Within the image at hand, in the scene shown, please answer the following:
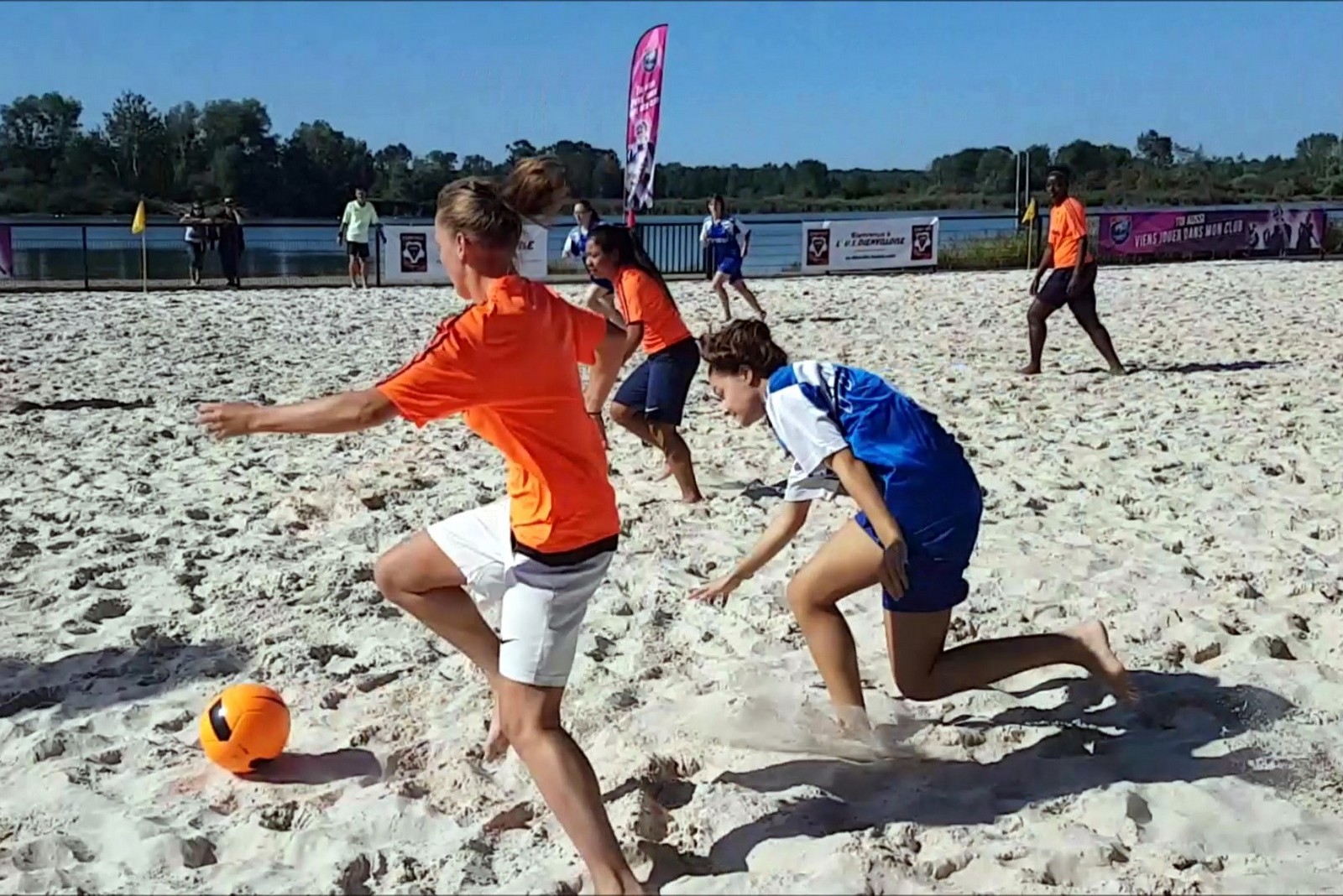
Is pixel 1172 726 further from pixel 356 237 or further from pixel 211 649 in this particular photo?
pixel 356 237

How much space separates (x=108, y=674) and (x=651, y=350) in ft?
10.5

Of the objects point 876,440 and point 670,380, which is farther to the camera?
point 670,380

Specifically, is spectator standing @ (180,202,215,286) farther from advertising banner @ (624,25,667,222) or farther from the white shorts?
the white shorts

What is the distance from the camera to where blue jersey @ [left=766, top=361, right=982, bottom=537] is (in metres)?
3.61

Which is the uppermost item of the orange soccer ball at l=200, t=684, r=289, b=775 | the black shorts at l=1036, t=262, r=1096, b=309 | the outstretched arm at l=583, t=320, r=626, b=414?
the black shorts at l=1036, t=262, r=1096, b=309

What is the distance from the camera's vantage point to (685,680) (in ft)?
14.8

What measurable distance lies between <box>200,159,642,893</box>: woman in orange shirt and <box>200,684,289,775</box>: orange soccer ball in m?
0.95

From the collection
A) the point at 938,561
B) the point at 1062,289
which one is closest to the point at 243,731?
the point at 938,561

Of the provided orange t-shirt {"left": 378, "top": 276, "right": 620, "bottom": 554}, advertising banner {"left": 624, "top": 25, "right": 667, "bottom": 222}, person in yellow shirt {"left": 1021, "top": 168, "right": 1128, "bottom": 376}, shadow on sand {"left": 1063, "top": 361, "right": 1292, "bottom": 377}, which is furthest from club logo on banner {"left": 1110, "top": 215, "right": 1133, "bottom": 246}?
orange t-shirt {"left": 378, "top": 276, "right": 620, "bottom": 554}

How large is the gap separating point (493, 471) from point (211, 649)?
9.48 ft

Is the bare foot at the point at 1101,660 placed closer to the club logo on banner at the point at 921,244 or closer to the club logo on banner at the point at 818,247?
the club logo on banner at the point at 818,247

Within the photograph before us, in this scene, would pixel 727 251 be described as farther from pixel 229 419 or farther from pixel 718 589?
pixel 229 419

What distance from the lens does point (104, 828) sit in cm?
350

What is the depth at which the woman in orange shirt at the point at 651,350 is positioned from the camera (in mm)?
6691
